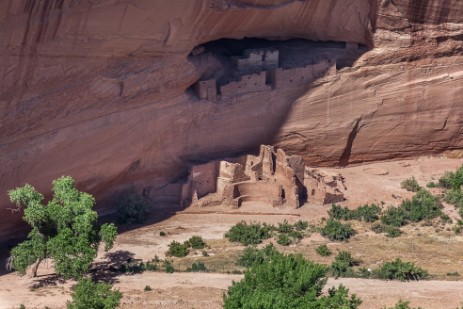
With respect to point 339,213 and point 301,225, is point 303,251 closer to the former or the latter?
point 301,225

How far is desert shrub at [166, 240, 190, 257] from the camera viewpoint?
73.2ft

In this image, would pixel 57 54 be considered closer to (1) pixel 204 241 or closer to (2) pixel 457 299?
(1) pixel 204 241

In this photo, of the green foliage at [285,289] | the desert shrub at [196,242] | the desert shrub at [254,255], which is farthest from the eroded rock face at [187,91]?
the green foliage at [285,289]

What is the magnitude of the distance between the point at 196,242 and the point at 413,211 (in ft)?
17.0

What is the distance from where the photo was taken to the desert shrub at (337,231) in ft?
76.9

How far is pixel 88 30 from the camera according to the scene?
21188 mm

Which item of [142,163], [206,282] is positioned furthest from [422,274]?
[142,163]

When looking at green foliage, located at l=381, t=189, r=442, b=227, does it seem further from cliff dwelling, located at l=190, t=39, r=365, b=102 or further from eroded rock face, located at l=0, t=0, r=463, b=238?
cliff dwelling, located at l=190, t=39, r=365, b=102

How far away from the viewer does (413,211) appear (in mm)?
24484

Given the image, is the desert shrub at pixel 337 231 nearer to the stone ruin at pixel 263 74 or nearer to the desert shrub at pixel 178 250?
the desert shrub at pixel 178 250

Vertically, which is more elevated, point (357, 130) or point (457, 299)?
point (357, 130)

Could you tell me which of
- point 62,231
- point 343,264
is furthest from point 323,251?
point 62,231

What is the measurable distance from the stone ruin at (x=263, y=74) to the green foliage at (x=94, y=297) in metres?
6.81

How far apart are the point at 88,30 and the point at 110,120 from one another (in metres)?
2.33
